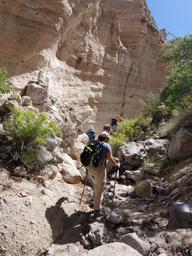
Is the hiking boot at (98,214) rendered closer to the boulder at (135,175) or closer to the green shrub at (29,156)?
the green shrub at (29,156)

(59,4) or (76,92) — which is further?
(76,92)

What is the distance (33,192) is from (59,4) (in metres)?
13.2

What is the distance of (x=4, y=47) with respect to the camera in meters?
15.7

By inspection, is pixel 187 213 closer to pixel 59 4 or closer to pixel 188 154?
pixel 188 154

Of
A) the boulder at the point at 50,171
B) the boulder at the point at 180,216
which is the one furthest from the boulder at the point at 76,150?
the boulder at the point at 180,216

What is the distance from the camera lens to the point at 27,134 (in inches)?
288

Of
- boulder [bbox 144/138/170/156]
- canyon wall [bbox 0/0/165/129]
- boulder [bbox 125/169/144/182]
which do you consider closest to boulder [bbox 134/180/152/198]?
boulder [bbox 125/169/144/182]

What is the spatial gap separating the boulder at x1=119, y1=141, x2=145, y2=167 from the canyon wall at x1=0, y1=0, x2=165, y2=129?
9.77ft

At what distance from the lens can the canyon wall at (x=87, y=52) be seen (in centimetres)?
1620

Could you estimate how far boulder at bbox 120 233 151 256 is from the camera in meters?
5.10

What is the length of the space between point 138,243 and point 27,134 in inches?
135

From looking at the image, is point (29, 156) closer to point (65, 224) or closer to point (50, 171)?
point (50, 171)

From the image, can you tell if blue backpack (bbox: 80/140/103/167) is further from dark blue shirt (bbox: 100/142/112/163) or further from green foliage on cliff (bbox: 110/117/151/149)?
green foliage on cliff (bbox: 110/117/151/149)

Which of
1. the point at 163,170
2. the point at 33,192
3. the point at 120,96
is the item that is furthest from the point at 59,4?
the point at 33,192
